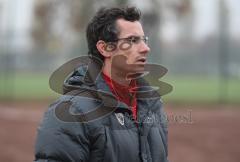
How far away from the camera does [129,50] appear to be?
323 cm

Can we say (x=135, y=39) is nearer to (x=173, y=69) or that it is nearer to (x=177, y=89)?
(x=177, y=89)

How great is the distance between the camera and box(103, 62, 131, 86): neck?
3262 mm

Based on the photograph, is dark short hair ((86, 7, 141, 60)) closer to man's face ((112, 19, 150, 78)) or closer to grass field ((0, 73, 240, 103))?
man's face ((112, 19, 150, 78))

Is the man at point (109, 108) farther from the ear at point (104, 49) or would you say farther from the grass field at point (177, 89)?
the grass field at point (177, 89)

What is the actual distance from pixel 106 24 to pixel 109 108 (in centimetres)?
45

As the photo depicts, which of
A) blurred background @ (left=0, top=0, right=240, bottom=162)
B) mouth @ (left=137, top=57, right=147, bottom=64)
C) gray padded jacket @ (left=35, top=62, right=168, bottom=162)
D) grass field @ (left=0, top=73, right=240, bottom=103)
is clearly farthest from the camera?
grass field @ (left=0, top=73, right=240, bottom=103)

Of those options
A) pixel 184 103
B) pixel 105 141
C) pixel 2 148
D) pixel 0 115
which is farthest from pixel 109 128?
pixel 184 103

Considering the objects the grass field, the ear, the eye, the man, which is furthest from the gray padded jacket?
the grass field

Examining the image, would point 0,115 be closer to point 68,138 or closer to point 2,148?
point 2,148

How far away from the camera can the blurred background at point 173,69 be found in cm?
1147

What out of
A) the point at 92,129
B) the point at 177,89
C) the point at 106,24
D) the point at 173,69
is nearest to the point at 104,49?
the point at 106,24

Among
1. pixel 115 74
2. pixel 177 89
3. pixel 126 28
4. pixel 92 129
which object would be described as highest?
pixel 126 28

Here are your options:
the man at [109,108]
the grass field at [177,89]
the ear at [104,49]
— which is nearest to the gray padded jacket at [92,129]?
the man at [109,108]

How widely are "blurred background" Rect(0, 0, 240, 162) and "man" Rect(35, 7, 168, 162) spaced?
1514 millimetres
